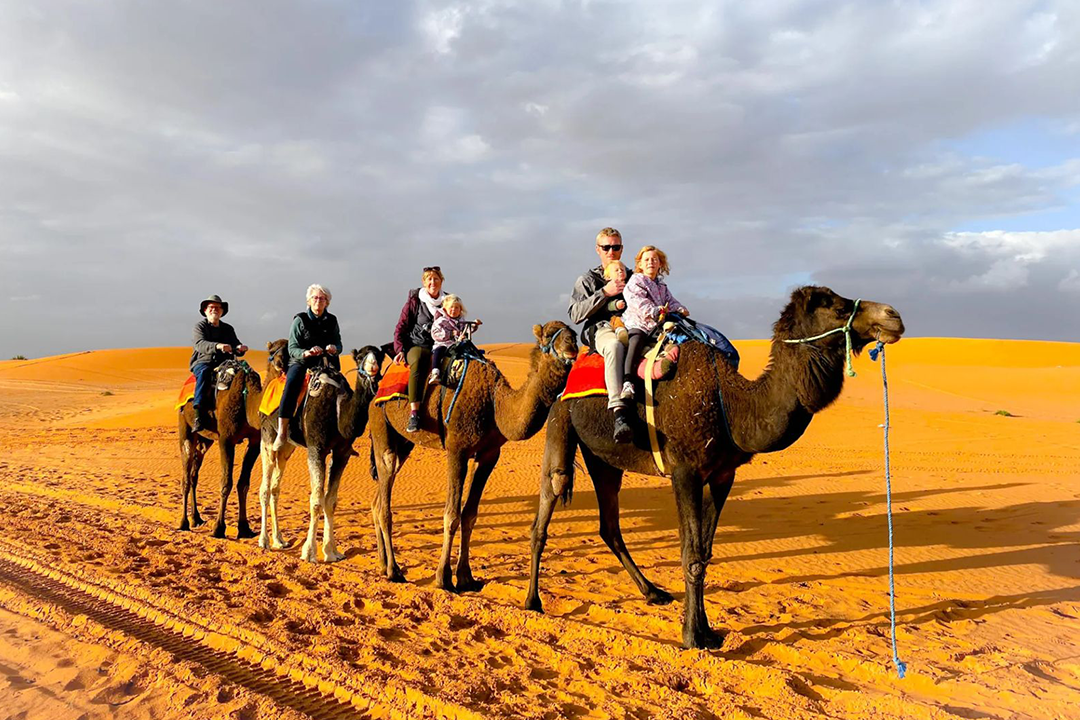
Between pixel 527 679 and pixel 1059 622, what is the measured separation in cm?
497

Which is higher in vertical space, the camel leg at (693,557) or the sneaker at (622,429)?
the sneaker at (622,429)

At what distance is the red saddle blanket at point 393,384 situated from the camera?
24.6ft

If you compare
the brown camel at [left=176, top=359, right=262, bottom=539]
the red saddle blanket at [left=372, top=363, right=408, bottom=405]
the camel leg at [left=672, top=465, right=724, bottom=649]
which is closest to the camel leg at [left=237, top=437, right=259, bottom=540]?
the brown camel at [left=176, top=359, right=262, bottom=539]

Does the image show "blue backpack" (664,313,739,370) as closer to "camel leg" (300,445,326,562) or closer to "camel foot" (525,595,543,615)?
"camel foot" (525,595,543,615)

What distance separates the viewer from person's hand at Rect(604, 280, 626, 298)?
19.7 ft

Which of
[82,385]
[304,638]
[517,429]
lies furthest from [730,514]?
[82,385]

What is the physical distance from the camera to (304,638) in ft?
17.8

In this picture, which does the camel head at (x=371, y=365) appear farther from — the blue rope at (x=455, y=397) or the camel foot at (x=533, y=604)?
the camel foot at (x=533, y=604)

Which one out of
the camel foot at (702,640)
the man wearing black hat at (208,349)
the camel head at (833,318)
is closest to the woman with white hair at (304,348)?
Answer: the man wearing black hat at (208,349)

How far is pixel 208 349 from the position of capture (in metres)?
10.5

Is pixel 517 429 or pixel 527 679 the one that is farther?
pixel 517 429

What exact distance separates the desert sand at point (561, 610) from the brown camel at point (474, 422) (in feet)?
1.99

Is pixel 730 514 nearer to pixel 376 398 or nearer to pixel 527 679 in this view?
pixel 376 398

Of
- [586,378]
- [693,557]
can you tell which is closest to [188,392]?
[586,378]
